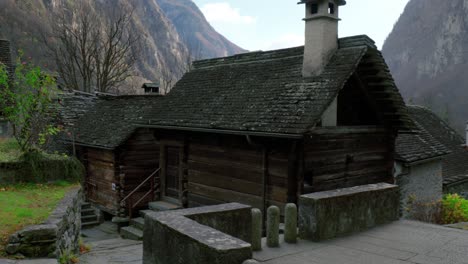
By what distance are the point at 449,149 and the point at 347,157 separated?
36.7ft

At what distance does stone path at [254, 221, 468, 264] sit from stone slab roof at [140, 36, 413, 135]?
3.20 metres

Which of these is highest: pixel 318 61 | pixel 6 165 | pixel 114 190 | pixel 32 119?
pixel 318 61

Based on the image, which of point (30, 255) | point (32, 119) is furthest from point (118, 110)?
point (30, 255)

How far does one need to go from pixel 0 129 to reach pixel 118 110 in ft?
24.9

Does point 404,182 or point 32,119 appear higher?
point 32,119

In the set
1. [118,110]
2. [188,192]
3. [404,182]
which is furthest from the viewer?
[118,110]

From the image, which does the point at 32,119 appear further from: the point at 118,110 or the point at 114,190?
the point at 118,110

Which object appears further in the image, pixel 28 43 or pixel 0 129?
pixel 28 43

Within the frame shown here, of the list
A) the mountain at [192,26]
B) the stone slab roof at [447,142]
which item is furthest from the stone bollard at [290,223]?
the mountain at [192,26]

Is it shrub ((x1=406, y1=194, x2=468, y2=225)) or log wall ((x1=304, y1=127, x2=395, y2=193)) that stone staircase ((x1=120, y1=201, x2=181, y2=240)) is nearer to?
log wall ((x1=304, y1=127, x2=395, y2=193))

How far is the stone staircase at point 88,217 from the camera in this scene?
16.7m

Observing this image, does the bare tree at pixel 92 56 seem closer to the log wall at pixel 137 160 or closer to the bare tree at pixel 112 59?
the bare tree at pixel 112 59

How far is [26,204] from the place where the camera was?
8.26m

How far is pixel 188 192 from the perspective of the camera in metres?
14.0
